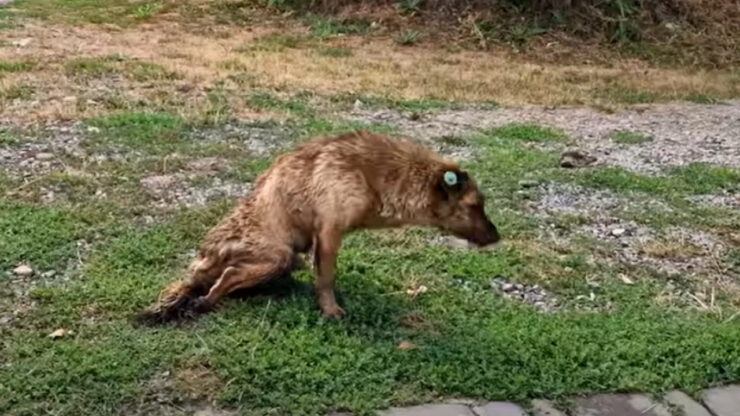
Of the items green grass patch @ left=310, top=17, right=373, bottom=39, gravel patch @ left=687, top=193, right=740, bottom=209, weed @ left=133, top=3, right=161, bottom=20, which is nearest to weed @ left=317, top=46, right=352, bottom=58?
green grass patch @ left=310, top=17, right=373, bottom=39

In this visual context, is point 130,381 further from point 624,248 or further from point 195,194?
point 624,248

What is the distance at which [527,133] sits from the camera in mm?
8094

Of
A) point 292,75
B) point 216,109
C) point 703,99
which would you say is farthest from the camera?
point 703,99

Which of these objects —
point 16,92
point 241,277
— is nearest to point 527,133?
point 16,92

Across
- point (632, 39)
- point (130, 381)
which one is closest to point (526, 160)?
point (130, 381)

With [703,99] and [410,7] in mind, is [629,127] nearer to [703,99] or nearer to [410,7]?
[703,99]

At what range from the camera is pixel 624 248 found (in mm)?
5461

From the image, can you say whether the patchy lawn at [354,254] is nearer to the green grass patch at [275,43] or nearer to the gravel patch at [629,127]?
the gravel patch at [629,127]

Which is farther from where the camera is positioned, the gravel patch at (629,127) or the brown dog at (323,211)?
the gravel patch at (629,127)

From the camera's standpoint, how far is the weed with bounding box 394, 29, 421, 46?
12547mm

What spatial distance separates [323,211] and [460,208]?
1.97ft

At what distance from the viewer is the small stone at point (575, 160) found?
7.08 meters

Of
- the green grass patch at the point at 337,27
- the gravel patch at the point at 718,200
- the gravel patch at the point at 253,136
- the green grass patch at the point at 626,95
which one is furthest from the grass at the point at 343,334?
the green grass patch at the point at 337,27

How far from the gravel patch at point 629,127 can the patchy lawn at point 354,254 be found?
38 mm
